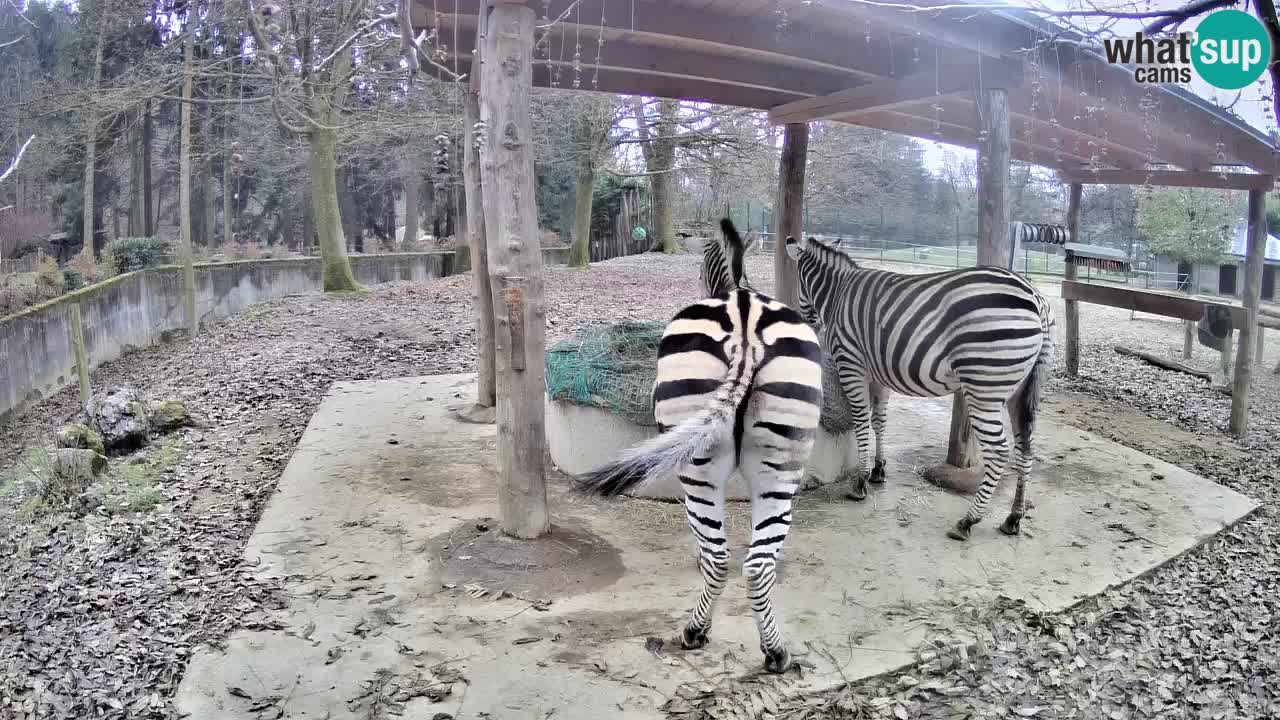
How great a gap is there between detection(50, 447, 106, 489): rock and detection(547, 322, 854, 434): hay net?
3392 mm

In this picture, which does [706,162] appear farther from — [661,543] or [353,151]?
[661,543]

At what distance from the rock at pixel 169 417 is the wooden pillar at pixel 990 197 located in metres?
6.76

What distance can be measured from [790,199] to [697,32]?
326cm

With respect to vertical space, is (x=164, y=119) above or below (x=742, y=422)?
above

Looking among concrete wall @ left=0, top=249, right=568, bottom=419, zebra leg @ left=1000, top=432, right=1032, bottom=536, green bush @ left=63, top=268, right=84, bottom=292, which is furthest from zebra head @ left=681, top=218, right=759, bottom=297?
green bush @ left=63, top=268, right=84, bottom=292

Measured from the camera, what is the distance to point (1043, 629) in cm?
398

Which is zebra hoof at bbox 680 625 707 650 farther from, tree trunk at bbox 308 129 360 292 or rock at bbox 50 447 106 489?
tree trunk at bbox 308 129 360 292

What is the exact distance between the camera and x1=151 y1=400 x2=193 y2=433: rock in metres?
7.28

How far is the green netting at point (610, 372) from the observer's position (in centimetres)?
570

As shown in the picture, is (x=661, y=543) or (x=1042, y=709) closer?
(x=1042, y=709)

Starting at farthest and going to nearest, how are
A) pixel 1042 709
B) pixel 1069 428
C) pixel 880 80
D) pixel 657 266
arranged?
pixel 657 266, pixel 1069 428, pixel 880 80, pixel 1042 709

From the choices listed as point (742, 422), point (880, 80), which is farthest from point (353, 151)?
point (742, 422)

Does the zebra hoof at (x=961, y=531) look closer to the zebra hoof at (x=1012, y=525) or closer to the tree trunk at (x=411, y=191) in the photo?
the zebra hoof at (x=1012, y=525)

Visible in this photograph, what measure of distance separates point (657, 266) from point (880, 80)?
459 inches
